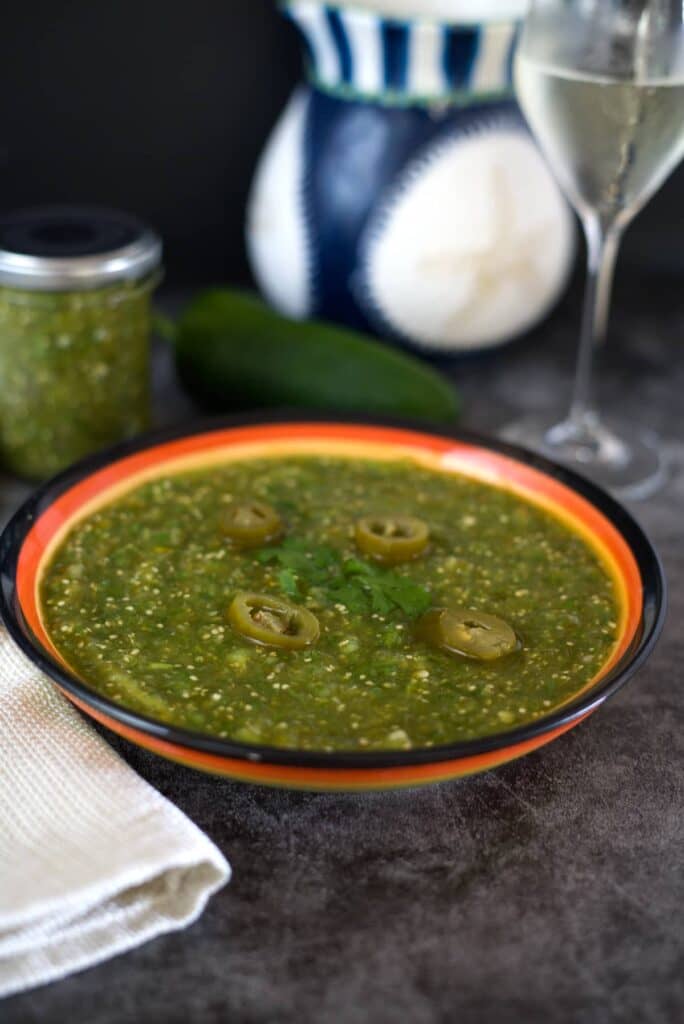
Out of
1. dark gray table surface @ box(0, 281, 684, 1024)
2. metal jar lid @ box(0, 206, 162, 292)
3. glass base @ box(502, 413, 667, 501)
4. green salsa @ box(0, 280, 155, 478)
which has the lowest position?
glass base @ box(502, 413, 667, 501)

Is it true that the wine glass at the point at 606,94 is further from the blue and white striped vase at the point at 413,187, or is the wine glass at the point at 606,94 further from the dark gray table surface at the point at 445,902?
the dark gray table surface at the point at 445,902

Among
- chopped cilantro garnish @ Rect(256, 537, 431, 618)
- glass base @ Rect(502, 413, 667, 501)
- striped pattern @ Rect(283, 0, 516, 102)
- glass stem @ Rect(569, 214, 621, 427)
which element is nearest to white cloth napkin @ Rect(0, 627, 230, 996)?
chopped cilantro garnish @ Rect(256, 537, 431, 618)

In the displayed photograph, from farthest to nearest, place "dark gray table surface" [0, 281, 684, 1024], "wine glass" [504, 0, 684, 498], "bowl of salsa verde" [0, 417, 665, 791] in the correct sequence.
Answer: "wine glass" [504, 0, 684, 498] < "bowl of salsa verde" [0, 417, 665, 791] < "dark gray table surface" [0, 281, 684, 1024]

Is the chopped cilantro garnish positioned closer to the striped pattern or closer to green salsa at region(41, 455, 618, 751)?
green salsa at region(41, 455, 618, 751)

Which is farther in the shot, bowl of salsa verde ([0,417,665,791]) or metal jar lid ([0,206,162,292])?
metal jar lid ([0,206,162,292])

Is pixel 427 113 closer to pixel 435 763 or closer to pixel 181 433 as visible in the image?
pixel 181 433

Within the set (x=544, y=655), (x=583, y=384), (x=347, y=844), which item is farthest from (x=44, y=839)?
(x=583, y=384)

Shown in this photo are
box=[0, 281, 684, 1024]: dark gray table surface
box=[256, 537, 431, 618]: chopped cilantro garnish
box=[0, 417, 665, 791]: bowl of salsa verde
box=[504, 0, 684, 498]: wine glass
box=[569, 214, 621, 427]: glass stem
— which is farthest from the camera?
box=[569, 214, 621, 427]: glass stem
